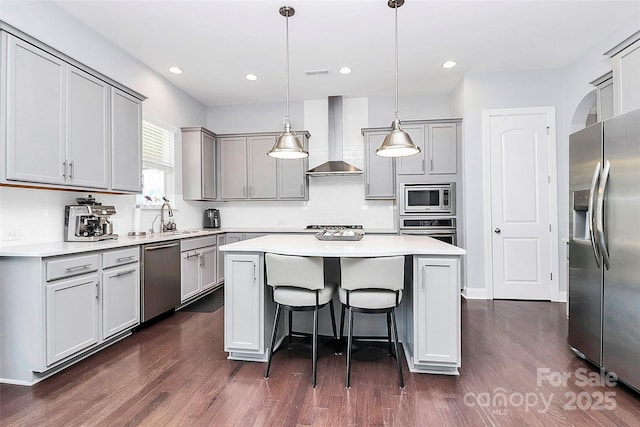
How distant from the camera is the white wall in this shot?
8.16 ft

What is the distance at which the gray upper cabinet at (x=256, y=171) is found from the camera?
5.10 meters

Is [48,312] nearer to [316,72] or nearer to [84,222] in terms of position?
[84,222]

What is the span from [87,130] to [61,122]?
250mm

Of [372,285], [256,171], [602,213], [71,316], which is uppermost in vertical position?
Answer: [256,171]

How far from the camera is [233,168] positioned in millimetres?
5234

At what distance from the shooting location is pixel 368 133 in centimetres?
480

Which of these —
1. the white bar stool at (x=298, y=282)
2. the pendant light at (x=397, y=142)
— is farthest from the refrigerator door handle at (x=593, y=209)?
the white bar stool at (x=298, y=282)

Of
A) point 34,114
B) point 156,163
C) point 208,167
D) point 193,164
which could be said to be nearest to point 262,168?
point 208,167

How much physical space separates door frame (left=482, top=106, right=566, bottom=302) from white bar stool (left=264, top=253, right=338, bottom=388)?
2.86m

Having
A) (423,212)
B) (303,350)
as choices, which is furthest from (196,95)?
(303,350)

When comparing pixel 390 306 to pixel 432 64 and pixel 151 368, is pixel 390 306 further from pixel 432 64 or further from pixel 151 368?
pixel 432 64

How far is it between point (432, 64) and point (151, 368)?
4.34 m

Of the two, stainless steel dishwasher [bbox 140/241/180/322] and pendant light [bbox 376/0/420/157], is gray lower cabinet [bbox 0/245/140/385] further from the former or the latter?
pendant light [bbox 376/0/420/157]

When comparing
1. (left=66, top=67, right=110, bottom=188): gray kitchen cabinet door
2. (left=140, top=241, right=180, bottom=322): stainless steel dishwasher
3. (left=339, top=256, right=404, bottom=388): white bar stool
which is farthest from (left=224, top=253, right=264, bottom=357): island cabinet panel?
(left=66, top=67, right=110, bottom=188): gray kitchen cabinet door
